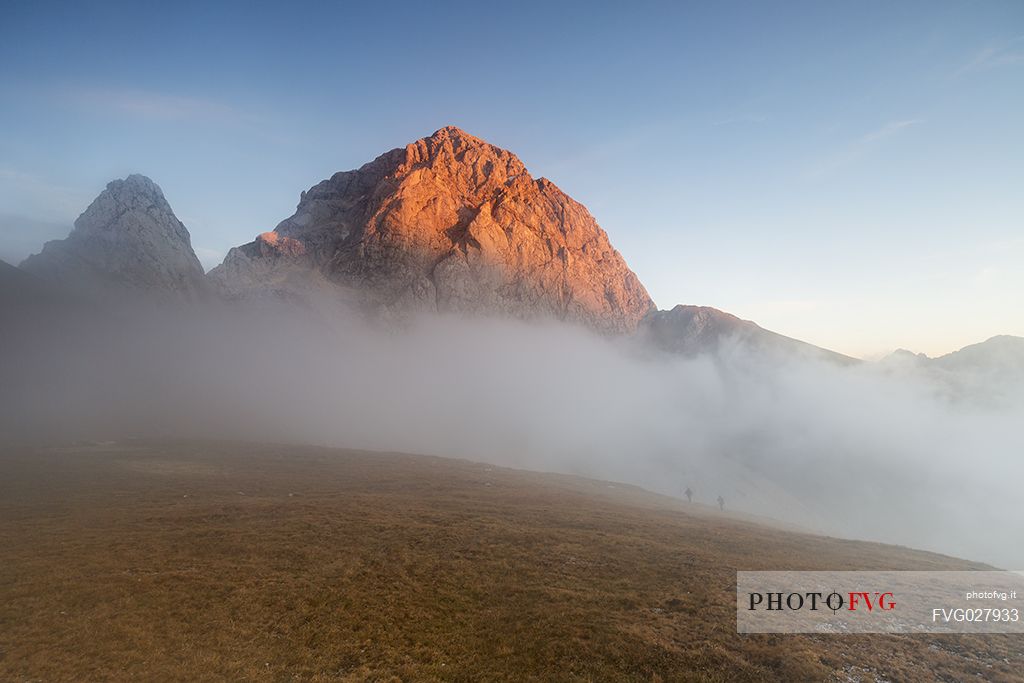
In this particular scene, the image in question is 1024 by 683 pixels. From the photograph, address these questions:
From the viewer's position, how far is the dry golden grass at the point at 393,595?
76.8ft

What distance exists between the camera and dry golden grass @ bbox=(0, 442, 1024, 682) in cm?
2342

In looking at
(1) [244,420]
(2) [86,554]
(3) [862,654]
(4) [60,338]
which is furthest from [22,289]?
(3) [862,654]

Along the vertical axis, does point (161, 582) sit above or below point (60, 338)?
below

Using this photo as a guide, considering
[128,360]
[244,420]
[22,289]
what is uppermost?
[22,289]

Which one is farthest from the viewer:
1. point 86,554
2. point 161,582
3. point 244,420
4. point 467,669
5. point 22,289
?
point 22,289

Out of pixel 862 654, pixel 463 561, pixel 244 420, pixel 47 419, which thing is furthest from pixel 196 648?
pixel 244 420

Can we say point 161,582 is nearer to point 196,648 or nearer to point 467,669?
point 196,648

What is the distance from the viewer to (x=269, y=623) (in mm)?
27438

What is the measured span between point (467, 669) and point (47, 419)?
154395mm

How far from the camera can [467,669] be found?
77.2 ft

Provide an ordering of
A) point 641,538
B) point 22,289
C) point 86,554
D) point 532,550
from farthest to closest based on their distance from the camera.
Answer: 1. point 22,289
2. point 641,538
3. point 532,550
4. point 86,554

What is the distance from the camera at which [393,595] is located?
31.6 meters

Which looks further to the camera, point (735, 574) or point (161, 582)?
point (735, 574)

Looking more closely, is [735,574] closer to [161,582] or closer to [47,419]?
[161,582]
